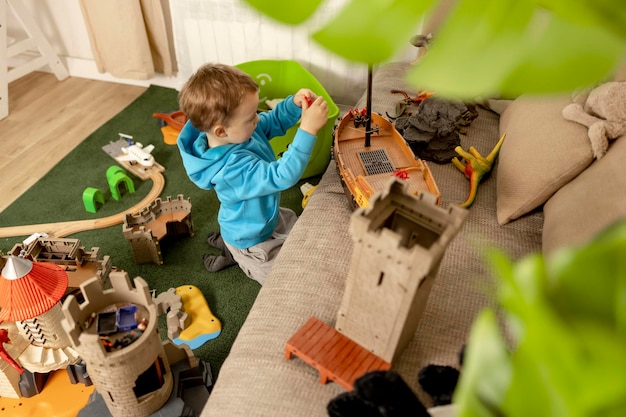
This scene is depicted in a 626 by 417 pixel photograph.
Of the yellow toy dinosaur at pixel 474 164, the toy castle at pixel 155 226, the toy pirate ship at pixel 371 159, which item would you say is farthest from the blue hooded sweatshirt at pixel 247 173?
the yellow toy dinosaur at pixel 474 164

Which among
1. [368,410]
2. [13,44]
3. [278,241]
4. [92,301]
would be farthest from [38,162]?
[368,410]

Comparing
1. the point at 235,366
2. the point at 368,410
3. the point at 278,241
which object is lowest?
the point at 278,241

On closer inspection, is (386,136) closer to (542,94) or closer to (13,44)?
(542,94)

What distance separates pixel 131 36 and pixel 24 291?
1492 mm

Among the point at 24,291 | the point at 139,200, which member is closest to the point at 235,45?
the point at 139,200

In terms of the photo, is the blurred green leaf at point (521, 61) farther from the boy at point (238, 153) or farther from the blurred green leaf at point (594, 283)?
the boy at point (238, 153)

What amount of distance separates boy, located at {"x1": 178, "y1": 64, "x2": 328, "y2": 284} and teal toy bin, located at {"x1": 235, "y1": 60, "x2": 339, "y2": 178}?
36 centimetres

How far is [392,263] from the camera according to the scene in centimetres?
61

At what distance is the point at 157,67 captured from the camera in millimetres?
2250

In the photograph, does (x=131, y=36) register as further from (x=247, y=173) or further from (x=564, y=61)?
(x=564, y=61)

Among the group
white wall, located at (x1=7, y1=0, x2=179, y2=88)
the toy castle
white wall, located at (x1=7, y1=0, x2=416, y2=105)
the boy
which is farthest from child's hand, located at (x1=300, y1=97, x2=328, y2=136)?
white wall, located at (x1=7, y1=0, x2=179, y2=88)

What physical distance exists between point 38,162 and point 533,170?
5.79 feet

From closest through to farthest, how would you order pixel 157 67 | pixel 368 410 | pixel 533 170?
1. pixel 368 410
2. pixel 533 170
3. pixel 157 67

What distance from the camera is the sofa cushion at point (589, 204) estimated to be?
30.7 inches
